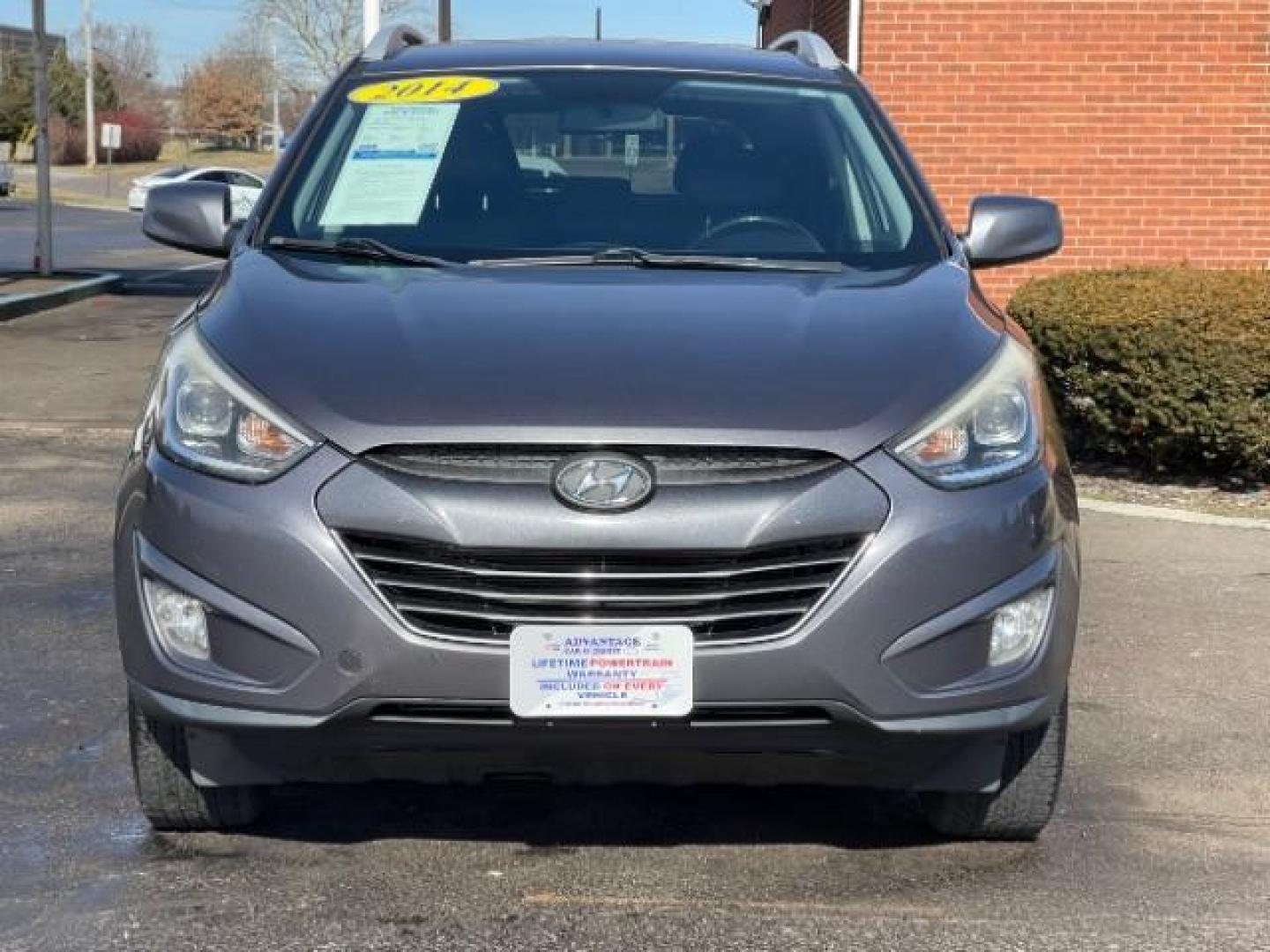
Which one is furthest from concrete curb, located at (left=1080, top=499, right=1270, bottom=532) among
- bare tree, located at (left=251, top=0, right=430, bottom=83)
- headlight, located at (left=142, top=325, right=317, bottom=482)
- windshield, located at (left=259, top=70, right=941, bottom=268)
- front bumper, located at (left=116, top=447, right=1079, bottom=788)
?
bare tree, located at (left=251, top=0, right=430, bottom=83)

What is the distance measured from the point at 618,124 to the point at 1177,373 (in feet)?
13.9

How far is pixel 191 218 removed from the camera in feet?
16.3

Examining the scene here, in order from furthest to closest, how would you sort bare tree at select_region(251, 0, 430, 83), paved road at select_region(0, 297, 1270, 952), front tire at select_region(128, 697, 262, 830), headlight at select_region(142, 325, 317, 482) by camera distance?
bare tree at select_region(251, 0, 430, 83) → front tire at select_region(128, 697, 262, 830) → paved road at select_region(0, 297, 1270, 952) → headlight at select_region(142, 325, 317, 482)

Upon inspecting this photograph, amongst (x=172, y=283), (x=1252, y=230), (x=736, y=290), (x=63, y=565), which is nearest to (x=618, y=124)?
(x=736, y=290)

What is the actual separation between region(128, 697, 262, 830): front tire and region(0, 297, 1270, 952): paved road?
0.19 ft

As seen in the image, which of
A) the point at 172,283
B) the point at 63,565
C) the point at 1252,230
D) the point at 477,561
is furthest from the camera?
the point at 172,283

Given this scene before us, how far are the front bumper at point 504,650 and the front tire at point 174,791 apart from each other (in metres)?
0.31

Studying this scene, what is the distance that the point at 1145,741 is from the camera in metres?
5.04

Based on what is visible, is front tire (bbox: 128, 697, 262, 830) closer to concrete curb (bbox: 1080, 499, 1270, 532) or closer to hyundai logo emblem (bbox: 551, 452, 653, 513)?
hyundai logo emblem (bbox: 551, 452, 653, 513)

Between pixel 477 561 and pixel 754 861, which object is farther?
pixel 754 861

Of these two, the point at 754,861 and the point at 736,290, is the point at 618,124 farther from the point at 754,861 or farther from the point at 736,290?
the point at 754,861

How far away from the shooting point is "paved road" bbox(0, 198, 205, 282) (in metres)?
25.8

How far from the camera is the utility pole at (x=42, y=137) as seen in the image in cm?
2106

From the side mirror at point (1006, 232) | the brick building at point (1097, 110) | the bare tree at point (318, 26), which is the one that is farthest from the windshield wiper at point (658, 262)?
the bare tree at point (318, 26)
